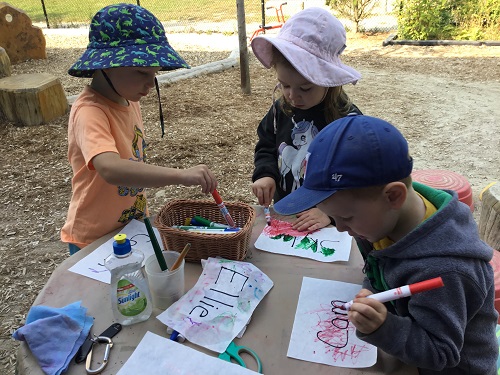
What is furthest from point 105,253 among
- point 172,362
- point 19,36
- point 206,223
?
point 19,36

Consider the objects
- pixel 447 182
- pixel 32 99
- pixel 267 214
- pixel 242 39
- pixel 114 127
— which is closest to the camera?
pixel 114 127

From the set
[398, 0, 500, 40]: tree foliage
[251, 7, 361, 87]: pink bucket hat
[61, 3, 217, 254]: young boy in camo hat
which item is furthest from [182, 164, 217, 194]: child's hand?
[398, 0, 500, 40]: tree foliage

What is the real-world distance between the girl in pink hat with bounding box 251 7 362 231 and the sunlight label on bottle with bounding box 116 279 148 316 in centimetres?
72

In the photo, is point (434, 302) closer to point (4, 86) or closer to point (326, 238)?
point (326, 238)

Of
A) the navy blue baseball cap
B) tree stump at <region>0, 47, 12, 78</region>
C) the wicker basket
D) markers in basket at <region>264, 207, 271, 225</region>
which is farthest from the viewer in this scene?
tree stump at <region>0, 47, 12, 78</region>

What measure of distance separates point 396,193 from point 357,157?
0.13m

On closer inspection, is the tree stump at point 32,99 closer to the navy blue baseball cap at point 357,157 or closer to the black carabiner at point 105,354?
the black carabiner at point 105,354

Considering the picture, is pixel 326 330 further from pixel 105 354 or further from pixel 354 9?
pixel 354 9

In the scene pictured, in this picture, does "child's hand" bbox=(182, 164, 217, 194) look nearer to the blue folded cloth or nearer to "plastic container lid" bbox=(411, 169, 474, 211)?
the blue folded cloth

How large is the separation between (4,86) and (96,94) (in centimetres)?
430

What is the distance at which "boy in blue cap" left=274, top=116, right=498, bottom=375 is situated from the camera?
975mm

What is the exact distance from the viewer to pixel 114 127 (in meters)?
1.70

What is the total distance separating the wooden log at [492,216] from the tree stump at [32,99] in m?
4.73

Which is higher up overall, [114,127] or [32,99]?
[114,127]
